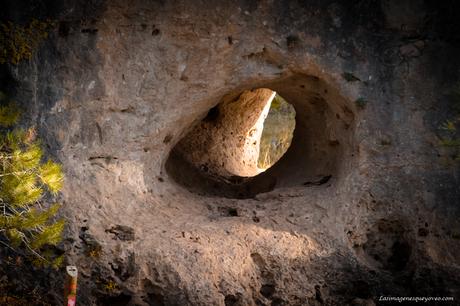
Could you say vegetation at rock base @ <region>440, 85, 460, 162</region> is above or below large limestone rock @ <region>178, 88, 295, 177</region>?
above

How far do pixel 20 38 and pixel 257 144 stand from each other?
4637mm

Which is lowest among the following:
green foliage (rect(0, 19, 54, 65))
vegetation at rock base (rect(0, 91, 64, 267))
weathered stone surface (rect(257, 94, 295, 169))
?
vegetation at rock base (rect(0, 91, 64, 267))

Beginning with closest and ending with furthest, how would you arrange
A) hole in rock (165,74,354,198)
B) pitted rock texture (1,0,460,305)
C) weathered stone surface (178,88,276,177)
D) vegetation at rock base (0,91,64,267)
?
1. vegetation at rock base (0,91,64,267)
2. pitted rock texture (1,0,460,305)
3. hole in rock (165,74,354,198)
4. weathered stone surface (178,88,276,177)

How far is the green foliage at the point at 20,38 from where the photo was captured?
189 inches

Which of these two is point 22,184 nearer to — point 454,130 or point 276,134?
point 454,130

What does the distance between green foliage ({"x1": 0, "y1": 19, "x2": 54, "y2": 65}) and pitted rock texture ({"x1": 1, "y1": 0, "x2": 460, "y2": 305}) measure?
6 cm

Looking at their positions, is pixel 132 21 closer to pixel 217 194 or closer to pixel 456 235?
pixel 217 194

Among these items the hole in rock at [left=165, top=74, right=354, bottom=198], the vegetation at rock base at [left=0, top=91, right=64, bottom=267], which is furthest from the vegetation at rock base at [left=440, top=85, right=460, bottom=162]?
the vegetation at rock base at [left=0, top=91, right=64, bottom=267]

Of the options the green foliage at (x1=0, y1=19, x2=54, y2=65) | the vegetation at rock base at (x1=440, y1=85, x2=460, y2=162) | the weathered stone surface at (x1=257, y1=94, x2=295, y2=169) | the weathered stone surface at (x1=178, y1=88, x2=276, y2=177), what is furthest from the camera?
the weathered stone surface at (x1=257, y1=94, x2=295, y2=169)

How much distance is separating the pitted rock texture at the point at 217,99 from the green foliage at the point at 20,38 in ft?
0.21

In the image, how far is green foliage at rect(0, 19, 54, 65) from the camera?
4793mm

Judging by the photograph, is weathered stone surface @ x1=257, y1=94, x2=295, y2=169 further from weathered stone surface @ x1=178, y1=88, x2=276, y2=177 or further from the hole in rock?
the hole in rock

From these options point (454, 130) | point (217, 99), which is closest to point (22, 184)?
point (217, 99)

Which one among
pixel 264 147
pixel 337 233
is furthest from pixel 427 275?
pixel 264 147
